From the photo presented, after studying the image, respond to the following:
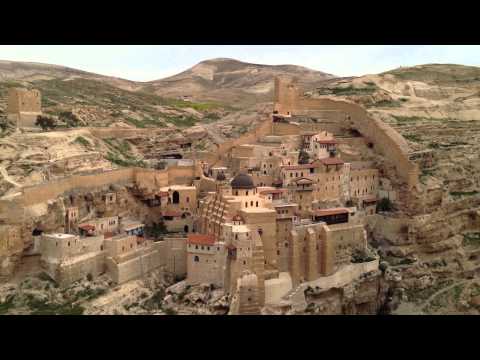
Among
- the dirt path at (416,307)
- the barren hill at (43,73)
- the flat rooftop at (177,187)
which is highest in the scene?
the barren hill at (43,73)

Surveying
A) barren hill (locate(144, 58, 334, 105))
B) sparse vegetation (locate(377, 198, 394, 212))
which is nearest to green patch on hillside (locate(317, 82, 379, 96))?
sparse vegetation (locate(377, 198, 394, 212))

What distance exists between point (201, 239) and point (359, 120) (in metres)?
17.0

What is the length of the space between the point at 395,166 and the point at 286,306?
43.8 ft

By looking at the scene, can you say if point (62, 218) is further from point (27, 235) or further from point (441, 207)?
A: point (441, 207)

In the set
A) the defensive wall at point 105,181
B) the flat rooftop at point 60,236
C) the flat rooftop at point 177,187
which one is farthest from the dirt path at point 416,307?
the flat rooftop at point 60,236

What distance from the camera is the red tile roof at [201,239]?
2389 cm

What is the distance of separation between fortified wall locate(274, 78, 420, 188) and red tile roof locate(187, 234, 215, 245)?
1360 cm

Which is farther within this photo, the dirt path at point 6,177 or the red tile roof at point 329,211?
the red tile roof at point 329,211

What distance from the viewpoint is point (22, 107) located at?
30.7 metres

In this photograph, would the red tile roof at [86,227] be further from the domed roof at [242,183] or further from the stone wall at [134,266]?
the domed roof at [242,183]

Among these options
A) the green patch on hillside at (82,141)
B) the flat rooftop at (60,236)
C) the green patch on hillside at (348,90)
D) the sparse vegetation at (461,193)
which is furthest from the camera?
the green patch on hillside at (348,90)

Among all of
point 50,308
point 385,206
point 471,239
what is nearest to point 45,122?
point 50,308

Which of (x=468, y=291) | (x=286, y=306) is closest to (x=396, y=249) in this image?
(x=468, y=291)

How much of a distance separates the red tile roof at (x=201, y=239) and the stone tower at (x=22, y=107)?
12.3 m
